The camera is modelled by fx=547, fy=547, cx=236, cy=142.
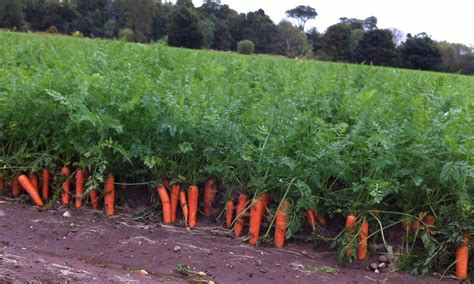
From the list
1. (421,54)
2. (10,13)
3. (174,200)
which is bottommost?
(174,200)

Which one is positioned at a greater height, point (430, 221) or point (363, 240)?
point (430, 221)

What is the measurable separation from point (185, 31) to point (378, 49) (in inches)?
500

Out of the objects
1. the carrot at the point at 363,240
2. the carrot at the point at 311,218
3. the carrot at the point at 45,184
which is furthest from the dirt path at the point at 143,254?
the carrot at the point at 45,184

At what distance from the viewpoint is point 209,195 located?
13.6ft

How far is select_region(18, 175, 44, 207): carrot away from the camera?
434cm

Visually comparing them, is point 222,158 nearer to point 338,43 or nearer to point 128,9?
point 338,43

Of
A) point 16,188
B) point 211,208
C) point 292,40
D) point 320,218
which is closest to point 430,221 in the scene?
point 320,218

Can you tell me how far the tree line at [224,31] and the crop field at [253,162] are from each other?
25830 mm

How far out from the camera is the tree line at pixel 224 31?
35719 millimetres

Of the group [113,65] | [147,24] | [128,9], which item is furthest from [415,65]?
[113,65]

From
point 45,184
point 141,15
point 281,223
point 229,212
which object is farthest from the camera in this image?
point 141,15

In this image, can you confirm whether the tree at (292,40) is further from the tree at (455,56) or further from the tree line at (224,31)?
the tree at (455,56)

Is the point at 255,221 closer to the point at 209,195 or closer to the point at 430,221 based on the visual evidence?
the point at 209,195

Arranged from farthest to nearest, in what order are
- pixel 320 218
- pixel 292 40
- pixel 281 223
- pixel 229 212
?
pixel 292 40 → pixel 229 212 → pixel 320 218 → pixel 281 223
